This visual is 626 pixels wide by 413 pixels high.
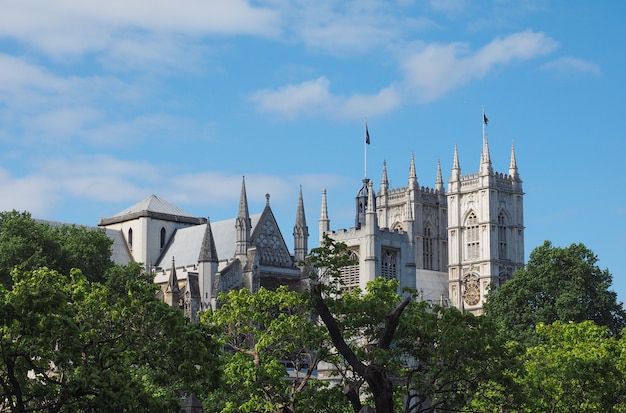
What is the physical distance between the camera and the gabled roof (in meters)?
102

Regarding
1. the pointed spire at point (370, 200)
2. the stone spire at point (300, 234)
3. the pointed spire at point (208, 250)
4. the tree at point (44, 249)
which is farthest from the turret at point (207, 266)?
the pointed spire at point (370, 200)

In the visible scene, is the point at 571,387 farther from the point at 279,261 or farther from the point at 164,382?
the point at 279,261

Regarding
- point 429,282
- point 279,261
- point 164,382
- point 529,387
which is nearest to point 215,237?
point 279,261

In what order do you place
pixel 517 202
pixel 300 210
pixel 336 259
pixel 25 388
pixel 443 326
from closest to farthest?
pixel 25 388 → pixel 336 259 → pixel 443 326 → pixel 300 210 → pixel 517 202

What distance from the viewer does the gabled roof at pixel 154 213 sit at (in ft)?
336

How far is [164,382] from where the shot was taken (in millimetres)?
29516

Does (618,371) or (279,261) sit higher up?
(279,261)

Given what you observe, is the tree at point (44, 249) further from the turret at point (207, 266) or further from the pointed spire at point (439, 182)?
the pointed spire at point (439, 182)

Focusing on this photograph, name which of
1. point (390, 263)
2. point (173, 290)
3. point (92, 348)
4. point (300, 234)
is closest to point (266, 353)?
point (92, 348)

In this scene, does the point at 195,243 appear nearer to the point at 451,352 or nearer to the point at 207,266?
the point at 207,266

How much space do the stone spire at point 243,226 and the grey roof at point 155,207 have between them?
42.7 ft

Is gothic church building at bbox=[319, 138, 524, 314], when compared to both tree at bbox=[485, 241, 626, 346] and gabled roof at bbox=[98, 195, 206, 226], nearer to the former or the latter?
gabled roof at bbox=[98, 195, 206, 226]

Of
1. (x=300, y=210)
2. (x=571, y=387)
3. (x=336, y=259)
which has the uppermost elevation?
(x=300, y=210)

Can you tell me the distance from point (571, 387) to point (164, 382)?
16229mm
